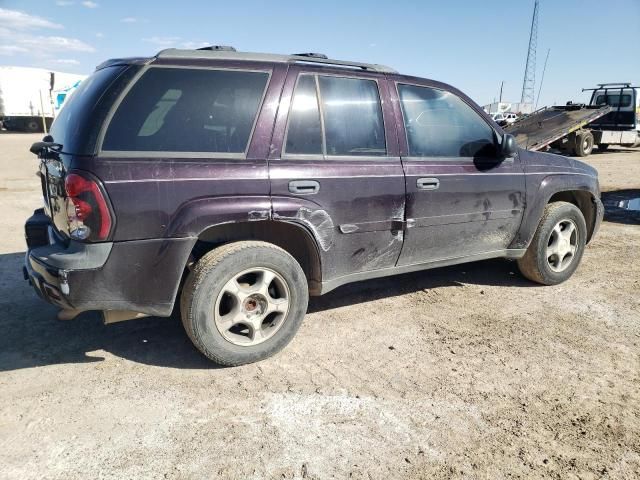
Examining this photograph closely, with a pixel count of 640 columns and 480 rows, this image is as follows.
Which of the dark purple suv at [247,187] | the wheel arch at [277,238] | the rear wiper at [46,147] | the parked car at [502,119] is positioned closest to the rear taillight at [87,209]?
the dark purple suv at [247,187]

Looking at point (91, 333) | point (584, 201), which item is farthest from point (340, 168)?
point (584, 201)

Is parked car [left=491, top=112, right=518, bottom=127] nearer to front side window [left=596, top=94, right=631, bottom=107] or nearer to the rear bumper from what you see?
front side window [left=596, top=94, right=631, bottom=107]

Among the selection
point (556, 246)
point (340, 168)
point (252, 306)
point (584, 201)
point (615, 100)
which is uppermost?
point (615, 100)

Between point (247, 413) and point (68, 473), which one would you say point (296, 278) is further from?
point (68, 473)

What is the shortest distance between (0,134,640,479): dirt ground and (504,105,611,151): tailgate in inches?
443

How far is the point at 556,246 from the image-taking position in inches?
183

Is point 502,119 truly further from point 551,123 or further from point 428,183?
point 428,183

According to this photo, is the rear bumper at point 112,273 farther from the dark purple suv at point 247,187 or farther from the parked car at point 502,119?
the parked car at point 502,119

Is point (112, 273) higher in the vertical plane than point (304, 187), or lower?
lower

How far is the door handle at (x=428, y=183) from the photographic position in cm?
365

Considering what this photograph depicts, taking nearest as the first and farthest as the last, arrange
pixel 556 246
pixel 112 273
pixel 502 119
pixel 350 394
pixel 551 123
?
1. pixel 112 273
2. pixel 350 394
3. pixel 556 246
4. pixel 551 123
5. pixel 502 119

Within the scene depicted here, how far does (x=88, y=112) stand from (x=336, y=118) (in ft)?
5.11

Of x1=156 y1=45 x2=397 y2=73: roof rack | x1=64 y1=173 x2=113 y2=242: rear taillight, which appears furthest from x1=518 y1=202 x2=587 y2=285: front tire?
x1=64 y1=173 x2=113 y2=242: rear taillight

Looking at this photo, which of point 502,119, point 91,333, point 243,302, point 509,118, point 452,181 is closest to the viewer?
point 243,302
